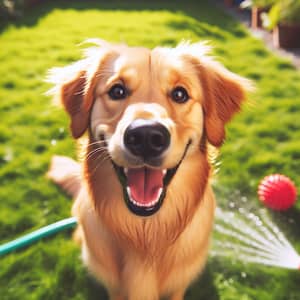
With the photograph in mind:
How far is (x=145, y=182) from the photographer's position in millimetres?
1813

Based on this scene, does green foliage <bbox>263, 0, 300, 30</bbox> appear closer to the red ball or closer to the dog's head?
the red ball

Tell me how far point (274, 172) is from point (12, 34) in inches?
174

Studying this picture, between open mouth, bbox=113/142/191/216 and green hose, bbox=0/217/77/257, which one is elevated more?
open mouth, bbox=113/142/191/216

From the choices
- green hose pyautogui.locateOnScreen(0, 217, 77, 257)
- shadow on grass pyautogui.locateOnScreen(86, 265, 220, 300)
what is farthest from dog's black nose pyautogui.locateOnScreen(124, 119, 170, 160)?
green hose pyautogui.locateOnScreen(0, 217, 77, 257)

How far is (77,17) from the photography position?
266 inches

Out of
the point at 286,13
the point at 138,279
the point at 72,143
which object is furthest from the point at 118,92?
the point at 286,13

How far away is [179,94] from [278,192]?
4.75 ft

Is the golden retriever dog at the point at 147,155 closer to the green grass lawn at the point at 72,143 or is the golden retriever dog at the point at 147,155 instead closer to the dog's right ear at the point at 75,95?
the dog's right ear at the point at 75,95

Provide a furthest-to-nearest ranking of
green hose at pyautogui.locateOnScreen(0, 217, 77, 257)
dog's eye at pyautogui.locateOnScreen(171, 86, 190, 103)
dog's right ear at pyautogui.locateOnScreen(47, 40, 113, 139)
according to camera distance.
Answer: green hose at pyautogui.locateOnScreen(0, 217, 77, 257), dog's right ear at pyautogui.locateOnScreen(47, 40, 113, 139), dog's eye at pyautogui.locateOnScreen(171, 86, 190, 103)

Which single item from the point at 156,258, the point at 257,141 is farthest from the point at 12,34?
the point at 156,258

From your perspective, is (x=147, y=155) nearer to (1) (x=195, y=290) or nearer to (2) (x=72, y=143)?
(1) (x=195, y=290)

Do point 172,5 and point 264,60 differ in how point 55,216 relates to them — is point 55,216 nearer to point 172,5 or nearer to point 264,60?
point 264,60

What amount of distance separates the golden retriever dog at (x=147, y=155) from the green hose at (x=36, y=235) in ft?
1.66

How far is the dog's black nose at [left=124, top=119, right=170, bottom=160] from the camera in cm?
153
